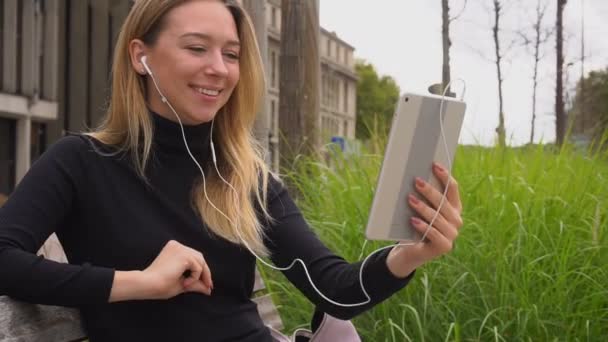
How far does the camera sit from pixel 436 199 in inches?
70.6

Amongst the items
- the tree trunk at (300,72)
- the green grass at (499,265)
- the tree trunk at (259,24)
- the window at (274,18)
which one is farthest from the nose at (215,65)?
the window at (274,18)

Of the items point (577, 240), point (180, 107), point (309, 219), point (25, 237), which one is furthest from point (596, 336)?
point (25, 237)

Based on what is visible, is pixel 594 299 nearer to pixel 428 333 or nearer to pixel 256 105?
pixel 428 333

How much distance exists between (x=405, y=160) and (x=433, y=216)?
0.38 feet

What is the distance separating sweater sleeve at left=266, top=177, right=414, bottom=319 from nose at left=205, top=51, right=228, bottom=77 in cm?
35

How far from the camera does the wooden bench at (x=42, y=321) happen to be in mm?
1880

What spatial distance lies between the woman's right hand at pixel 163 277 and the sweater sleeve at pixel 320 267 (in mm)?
408

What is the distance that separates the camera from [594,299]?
3562 millimetres

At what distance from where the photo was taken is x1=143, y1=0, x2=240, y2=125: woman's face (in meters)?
2.15

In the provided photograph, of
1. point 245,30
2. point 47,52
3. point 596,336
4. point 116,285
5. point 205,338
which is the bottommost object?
point 596,336

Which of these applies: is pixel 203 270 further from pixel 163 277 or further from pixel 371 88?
pixel 371 88

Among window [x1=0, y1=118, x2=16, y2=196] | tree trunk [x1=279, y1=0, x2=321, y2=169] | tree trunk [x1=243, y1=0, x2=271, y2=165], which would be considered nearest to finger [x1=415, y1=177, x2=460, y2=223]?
tree trunk [x1=243, y1=0, x2=271, y2=165]

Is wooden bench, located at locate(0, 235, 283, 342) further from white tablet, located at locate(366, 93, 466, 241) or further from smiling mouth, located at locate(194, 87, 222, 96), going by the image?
white tablet, located at locate(366, 93, 466, 241)

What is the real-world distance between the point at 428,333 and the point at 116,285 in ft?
5.97
